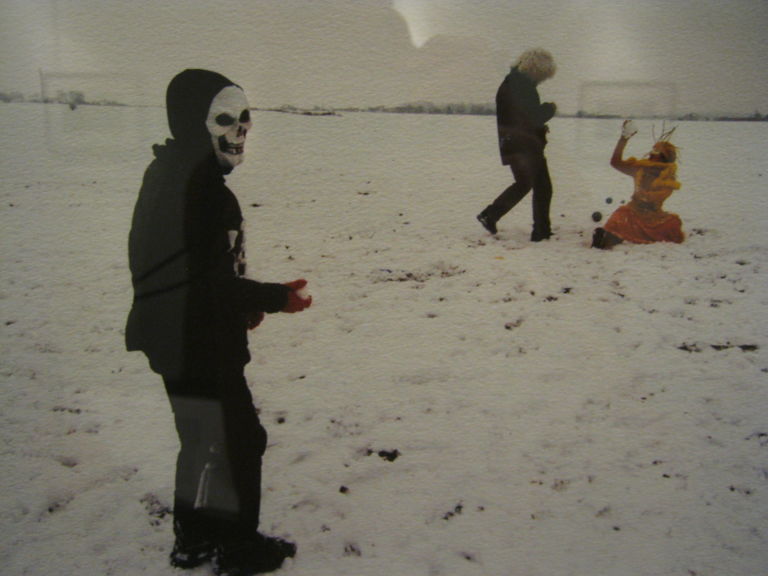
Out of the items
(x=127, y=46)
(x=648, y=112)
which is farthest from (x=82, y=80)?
(x=648, y=112)

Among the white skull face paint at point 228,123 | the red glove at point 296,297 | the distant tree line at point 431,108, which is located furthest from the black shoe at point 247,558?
the distant tree line at point 431,108

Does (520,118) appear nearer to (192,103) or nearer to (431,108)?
(431,108)

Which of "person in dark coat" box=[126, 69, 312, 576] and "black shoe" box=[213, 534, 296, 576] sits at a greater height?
"person in dark coat" box=[126, 69, 312, 576]

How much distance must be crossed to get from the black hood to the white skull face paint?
1 cm

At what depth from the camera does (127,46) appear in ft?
5.35

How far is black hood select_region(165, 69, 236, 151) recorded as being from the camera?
110cm

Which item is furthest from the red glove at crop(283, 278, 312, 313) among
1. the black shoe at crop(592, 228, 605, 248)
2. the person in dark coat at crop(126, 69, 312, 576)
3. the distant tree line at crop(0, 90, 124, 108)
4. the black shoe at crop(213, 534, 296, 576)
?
the black shoe at crop(592, 228, 605, 248)

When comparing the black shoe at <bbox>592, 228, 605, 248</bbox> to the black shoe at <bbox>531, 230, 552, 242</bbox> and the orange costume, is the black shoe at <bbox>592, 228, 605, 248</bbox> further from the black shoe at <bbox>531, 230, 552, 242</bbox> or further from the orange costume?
the black shoe at <bbox>531, 230, 552, 242</bbox>

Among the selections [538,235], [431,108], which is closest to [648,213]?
[538,235]

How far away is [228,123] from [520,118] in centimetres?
285

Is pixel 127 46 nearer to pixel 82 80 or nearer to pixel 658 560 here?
pixel 82 80

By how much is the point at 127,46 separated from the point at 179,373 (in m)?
1.07

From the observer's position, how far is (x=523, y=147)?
3660 mm

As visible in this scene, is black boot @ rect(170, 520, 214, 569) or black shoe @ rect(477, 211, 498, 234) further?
black shoe @ rect(477, 211, 498, 234)
